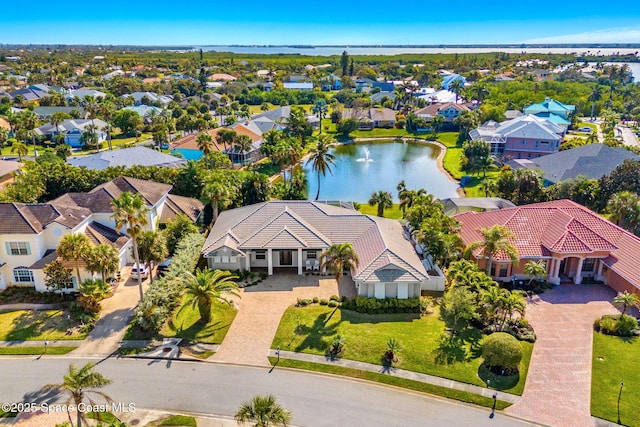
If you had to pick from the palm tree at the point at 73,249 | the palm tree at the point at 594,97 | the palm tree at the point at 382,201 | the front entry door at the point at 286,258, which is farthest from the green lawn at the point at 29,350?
the palm tree at the point at 594,97

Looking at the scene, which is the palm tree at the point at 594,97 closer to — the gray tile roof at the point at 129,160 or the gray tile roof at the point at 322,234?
the gray tile roof at the point at 322,234

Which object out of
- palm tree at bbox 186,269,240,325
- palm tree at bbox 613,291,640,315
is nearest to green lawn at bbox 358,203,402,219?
palm tree at bbox 613,291,640,315

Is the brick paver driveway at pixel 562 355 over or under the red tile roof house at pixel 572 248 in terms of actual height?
under

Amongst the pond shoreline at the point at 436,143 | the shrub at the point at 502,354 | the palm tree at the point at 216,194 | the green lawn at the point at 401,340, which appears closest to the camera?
the shrub at the point at 502,354

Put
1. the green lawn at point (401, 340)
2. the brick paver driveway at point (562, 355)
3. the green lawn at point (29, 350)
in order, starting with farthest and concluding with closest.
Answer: the green lawn at point (29, 350) < the green lawn at point (401, 340) < the brick paver driveway at point (562, 355)

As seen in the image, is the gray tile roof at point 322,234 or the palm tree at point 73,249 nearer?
the palm tree at point 73,249

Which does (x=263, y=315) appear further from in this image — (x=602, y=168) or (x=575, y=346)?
(x=602, y=168)

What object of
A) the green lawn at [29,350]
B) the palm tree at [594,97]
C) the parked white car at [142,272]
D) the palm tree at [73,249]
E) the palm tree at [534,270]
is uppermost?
the palm tree at [594,97]

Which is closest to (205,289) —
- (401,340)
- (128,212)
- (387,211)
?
(128,212)

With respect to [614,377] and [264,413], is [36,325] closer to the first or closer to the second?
[264,413]
